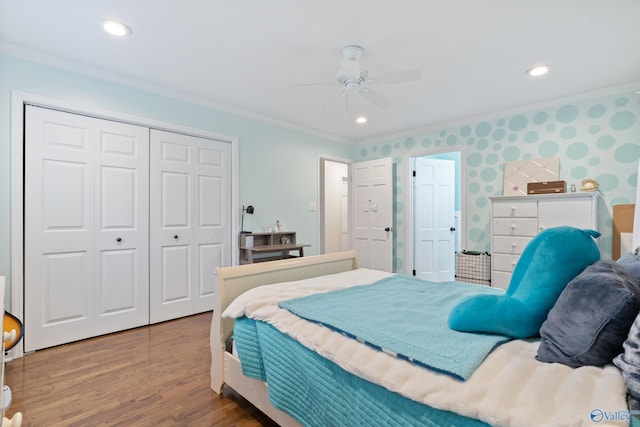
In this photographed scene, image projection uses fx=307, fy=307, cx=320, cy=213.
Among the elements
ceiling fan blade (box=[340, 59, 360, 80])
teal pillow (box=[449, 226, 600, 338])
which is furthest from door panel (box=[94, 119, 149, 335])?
teal pillow (box=[449, 226, 600, 338])

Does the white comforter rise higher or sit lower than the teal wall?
lower

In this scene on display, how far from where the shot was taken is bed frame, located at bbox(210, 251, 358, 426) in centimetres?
160

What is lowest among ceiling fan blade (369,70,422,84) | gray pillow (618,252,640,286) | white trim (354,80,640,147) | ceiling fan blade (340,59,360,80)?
gray pillow (618,252,640,286)

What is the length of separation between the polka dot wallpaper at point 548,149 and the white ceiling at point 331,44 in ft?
0.78

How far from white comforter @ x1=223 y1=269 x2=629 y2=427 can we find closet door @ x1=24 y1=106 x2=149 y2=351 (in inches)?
96.8

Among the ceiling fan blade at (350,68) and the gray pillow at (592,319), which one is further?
the ceiling fan blade at (350,68)

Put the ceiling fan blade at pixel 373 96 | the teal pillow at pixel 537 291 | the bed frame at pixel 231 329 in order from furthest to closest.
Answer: the ceiling fan blade at pixel 373 96 < the bed frame at pixel 231 329 < the teal pillow at pixel 537 291

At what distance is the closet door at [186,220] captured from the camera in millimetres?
3160

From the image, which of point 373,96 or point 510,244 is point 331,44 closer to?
point 373,96

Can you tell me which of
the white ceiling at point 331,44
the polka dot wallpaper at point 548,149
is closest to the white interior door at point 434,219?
the polka dot wallpaper at point 548,149

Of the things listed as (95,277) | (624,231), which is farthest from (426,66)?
(95,277)

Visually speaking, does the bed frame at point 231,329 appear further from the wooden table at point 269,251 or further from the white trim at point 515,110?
the white trim at point 515,110

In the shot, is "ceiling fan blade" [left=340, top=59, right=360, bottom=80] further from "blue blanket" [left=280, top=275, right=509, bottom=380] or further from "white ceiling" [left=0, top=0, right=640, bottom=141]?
"blue blanket" [left=280, top=275, right=509, bottom=380]

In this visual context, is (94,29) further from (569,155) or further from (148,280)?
(569,155)
